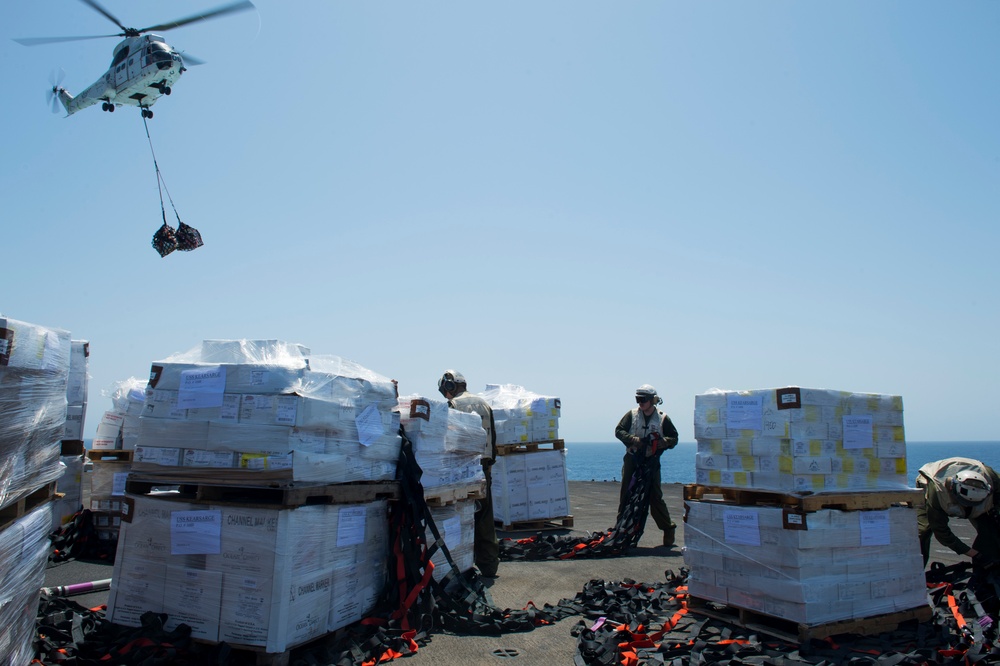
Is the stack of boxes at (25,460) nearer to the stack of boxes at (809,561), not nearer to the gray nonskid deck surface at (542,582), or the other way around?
the gray nonskid deck surface at (542,582)

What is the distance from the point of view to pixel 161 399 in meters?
4.80

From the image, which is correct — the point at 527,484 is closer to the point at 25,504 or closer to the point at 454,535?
the point at 454,535

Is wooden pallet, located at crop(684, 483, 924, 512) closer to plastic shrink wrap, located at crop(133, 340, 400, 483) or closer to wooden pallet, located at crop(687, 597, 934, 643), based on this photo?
wooden pallet, located at crop(687, 597, 934, 643)

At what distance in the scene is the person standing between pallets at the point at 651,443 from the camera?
30.5 ft

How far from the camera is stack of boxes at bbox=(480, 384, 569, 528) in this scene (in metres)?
10.9

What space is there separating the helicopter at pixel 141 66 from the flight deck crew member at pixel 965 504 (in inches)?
455

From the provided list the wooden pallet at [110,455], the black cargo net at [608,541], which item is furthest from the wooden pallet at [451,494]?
the wooden pallet at [110,455]

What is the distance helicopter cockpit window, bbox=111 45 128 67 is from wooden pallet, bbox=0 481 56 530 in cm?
1040

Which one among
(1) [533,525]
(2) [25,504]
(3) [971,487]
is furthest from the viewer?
(1) [533,525]

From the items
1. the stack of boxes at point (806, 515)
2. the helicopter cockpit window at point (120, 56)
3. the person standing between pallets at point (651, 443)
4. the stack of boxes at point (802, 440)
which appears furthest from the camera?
the helicopter cockpit window at point (120, 56)

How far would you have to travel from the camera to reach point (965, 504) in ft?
19.6

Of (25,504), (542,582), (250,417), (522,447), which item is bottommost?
(542,582)

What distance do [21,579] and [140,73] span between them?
10.3 metres

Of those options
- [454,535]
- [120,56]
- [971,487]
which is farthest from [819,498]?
[120,56]
